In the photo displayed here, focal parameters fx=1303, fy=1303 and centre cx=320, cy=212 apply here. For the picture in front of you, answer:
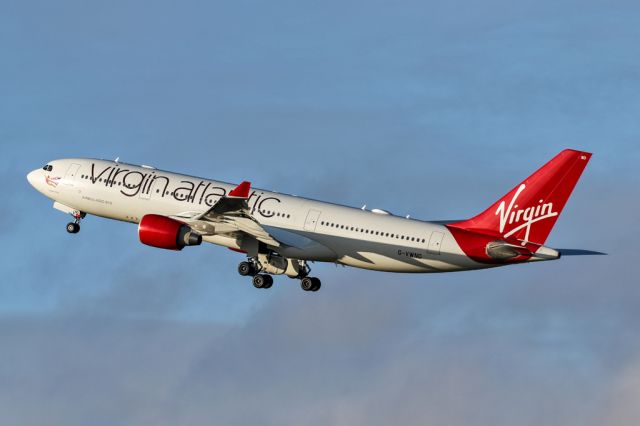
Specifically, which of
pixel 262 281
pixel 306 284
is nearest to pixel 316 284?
pixel 306 284

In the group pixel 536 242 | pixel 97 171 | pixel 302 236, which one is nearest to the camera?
pixel 536 242

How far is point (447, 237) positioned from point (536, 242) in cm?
477

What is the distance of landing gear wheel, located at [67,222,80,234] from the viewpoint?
266 feet

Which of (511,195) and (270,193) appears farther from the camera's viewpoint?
(270,193)

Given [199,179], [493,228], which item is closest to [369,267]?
[493,228]

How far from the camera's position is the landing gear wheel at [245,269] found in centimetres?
7481

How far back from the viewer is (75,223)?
81.1 metres

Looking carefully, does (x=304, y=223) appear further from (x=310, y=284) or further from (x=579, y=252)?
(x=579, y=252)

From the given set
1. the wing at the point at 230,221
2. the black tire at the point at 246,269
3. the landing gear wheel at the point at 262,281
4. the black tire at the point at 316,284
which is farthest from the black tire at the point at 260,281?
the black tire at the point at 316,284

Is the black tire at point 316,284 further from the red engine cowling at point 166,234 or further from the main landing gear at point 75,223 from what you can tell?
the main landing gear at point 75,223

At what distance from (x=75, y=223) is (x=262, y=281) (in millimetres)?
13840

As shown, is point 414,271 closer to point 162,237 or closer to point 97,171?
point 162,237

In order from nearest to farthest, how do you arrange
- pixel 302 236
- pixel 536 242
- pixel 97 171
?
pixel 536 242, pixel 302 236, pixel 97 171

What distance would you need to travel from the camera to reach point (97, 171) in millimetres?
78375
